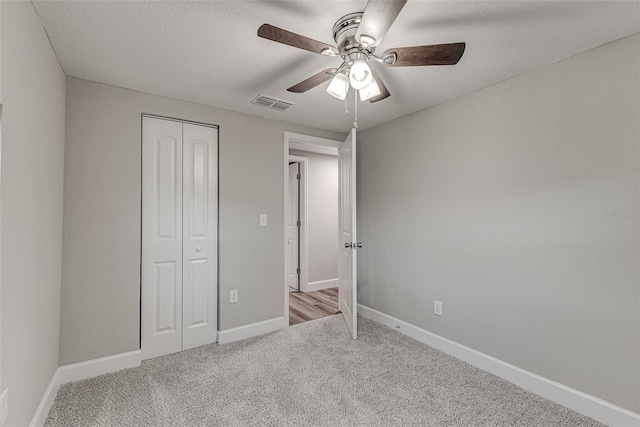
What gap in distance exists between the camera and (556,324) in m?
1.93

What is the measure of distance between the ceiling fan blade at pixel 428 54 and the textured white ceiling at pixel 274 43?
233 mm

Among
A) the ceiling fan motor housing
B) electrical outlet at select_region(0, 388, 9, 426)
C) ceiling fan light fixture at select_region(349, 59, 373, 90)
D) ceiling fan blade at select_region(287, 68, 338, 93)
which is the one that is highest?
the ceiling fan motor housing

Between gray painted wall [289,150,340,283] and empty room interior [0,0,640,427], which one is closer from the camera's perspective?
empty room interior [0,0,640,427]

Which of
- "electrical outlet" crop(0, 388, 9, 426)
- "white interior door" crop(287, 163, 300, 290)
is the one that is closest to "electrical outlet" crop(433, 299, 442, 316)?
"white interior door" crop(287, 163, 300, 290)

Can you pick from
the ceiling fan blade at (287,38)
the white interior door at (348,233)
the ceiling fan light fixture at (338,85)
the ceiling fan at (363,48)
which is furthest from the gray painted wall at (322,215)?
the ceiling fan blade at (287,38)

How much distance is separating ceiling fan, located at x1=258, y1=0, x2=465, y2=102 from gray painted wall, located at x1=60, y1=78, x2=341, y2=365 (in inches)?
60.7

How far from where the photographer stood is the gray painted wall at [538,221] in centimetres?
168

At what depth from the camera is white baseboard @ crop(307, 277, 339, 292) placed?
4.63 meters

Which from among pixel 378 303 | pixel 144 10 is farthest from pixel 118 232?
pixel 378 303

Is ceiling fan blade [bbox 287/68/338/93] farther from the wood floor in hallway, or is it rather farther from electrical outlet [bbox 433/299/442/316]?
the wood floor in hallway

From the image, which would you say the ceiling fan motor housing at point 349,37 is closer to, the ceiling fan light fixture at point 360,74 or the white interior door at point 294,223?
the ceiling fan light fixture at point 360,74

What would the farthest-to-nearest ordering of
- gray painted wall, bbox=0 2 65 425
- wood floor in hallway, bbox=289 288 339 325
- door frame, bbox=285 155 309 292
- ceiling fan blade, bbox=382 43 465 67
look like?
door frame, bbox=285 155 309 292, wood floor in hallway, bbox=289 288 339 325, ceiling fan blade, bbox=382 43 465 67, gray painted wall, bbox=0 2 65 425

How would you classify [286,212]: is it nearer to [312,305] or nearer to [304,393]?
[312,305]

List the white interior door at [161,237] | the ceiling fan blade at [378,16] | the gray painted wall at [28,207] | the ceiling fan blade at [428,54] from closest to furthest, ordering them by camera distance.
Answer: the ceiling fan blade at [378,16] < the gray painted wall at [28,207] < the ceiling fan blade at [428,54] < the white interior door at [161,237]
